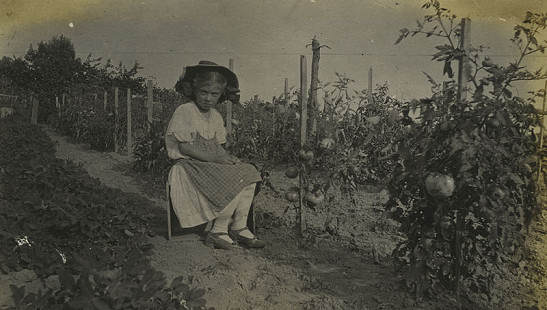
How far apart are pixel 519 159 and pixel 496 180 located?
6.1 inches

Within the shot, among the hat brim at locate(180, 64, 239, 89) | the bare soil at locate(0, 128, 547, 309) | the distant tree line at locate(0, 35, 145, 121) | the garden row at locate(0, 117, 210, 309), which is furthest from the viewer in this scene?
the distant tree line at locate(0, 35, 145, 121)

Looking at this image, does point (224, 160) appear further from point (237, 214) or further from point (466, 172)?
point (466, 172)

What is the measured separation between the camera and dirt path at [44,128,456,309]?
2.72 metres

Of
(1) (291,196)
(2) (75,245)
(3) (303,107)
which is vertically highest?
(3) (303,107)

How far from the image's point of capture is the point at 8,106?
661 inches

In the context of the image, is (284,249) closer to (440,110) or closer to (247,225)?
(247,225)

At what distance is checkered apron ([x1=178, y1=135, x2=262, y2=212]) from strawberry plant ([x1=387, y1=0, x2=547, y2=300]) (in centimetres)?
145

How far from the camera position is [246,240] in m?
3.76

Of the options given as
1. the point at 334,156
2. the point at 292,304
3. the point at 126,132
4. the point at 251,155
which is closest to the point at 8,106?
the point at 126,132

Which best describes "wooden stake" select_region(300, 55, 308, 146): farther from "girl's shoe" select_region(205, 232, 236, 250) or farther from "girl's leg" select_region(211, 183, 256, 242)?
"girl's shoe" select_region(205, 232, 236, 250)

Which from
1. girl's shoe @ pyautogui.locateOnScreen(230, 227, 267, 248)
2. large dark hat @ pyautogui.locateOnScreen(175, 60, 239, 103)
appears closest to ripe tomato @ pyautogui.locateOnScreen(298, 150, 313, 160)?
girl's shoe @ pyautogui.locateOnScreen(230, 227, 267, 248)

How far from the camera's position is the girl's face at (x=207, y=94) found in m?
3.87

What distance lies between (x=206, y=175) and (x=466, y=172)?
2.08 m

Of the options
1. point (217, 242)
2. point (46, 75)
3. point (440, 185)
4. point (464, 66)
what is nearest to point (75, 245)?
point (217, 242)
